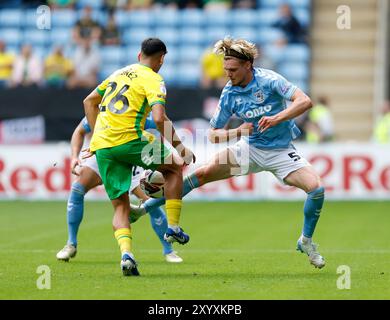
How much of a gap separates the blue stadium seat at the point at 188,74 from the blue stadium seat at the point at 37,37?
3640 millimetres

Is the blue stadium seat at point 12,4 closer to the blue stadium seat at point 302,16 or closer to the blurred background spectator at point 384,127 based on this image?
the blue stadium seat at point 302,16

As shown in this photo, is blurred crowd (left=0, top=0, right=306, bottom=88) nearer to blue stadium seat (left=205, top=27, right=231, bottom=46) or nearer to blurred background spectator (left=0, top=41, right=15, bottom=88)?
blurred background spectator (left=0, top=41, right=15, bottom=88)

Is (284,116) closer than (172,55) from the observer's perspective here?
Yes

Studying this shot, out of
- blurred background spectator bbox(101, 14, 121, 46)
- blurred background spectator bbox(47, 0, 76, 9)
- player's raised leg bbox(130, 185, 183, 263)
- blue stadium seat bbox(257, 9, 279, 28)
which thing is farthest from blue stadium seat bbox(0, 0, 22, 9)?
player's raised leg bbox(130, 185, 183, 263)

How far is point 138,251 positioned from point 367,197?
930 centimetres

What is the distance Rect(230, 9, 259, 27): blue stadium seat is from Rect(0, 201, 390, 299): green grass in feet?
25.6

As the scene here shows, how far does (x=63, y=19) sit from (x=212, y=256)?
16.0m

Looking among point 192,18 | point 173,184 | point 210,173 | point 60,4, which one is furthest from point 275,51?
point 173,184

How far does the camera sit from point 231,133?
32.9 feet

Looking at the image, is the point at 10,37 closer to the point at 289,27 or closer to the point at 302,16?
the point at 289,27

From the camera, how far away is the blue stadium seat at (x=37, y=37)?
26.3 m

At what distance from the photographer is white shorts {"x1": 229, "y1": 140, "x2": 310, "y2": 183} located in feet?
33.8
